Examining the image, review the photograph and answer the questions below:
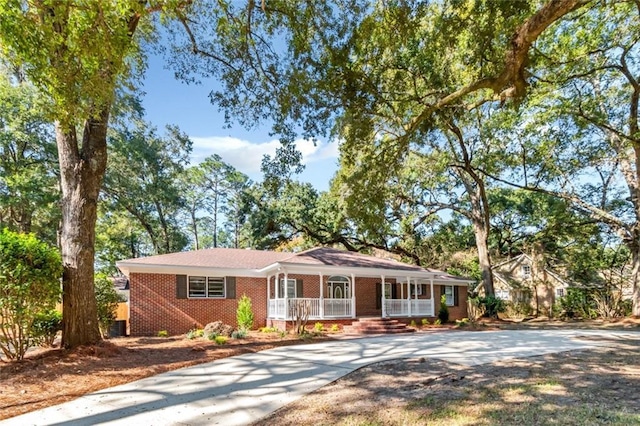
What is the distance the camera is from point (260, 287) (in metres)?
16.9

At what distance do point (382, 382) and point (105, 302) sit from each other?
10.8m

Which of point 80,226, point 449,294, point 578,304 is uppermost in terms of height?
point 80,226

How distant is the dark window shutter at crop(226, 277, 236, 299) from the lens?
16047 millimetres

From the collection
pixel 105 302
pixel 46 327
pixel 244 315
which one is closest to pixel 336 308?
pixel 244 315

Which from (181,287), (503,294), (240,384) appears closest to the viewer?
(240,384)

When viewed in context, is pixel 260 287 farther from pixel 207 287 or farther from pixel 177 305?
pixel 177 305

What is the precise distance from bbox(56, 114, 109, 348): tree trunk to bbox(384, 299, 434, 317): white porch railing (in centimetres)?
1243

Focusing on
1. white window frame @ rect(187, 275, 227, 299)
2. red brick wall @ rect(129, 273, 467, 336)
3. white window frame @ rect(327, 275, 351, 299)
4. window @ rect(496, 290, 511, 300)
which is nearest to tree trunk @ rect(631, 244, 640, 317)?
window @ rect(496, 290, 511, 300)

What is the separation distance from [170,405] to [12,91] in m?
20.9

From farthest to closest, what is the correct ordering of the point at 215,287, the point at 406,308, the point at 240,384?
the point at 406,308 → the point at 215,287 → the point at 240,384

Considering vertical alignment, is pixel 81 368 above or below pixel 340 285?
below

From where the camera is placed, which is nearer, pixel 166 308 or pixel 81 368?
pixel 81 368

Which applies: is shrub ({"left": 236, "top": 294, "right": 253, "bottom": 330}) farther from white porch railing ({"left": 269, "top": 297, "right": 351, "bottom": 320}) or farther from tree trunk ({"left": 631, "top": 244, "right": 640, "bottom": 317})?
tree trunk ({"left": 631, "top": 244, "right": 640, "bottom": 317})

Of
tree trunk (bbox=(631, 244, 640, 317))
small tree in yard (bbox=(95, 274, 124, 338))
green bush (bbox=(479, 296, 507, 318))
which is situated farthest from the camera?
green bush (bbox=(479, 296, 507, 318))
